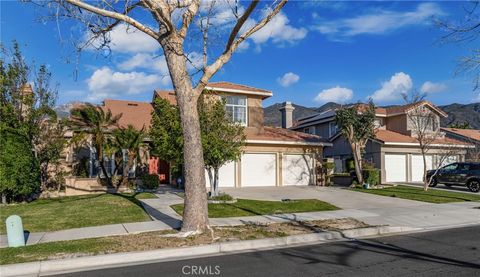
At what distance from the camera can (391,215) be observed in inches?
555

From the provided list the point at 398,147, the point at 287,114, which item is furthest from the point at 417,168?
the point at 287,114

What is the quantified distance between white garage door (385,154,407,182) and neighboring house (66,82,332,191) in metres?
6.09

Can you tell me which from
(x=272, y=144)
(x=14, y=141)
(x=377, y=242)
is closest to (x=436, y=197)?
(x=272, y=144)

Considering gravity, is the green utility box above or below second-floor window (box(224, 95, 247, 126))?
below

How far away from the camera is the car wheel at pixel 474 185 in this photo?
947 inches

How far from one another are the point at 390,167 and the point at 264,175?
10599 millimetres

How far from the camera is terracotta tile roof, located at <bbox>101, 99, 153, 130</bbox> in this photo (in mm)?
25391

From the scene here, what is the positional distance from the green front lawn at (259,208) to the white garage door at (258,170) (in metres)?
7.48

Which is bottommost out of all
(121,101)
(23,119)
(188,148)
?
(188,148)

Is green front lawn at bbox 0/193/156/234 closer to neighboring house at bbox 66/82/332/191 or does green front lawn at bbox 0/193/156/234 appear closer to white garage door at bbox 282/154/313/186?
neighboring house at bbox 66/82/332/191

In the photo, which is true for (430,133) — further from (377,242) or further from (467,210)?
(377,242)

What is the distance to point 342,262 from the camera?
7703 mm

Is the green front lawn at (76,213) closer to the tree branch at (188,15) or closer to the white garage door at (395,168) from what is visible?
the tree branch at (188,15)

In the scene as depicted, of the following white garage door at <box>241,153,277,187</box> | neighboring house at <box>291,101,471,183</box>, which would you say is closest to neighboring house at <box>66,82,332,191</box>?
white garage door at <box>241,153,277,187</box>
